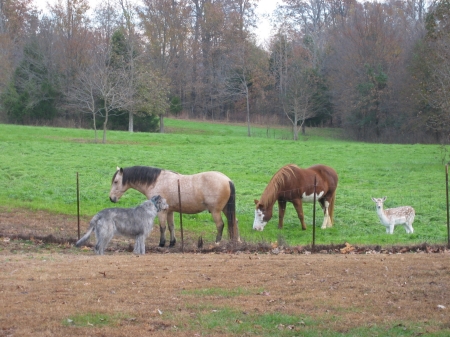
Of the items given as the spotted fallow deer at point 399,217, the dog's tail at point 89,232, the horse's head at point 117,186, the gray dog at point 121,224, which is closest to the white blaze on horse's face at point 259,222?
the spotted fallow deer at point 399,217

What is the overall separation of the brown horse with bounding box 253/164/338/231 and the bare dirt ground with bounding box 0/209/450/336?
5.05 metres

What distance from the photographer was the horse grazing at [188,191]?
49.0 feet

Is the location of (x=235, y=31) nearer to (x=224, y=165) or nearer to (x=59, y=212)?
(x=224, y=165)

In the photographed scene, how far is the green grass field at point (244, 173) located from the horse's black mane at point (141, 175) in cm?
254

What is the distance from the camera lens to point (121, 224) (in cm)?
1282

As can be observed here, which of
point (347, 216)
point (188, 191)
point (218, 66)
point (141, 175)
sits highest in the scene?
point (218, 66)

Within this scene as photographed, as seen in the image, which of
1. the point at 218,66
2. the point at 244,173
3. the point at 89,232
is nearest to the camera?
the point at 89,232

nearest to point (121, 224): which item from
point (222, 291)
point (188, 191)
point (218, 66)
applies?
point (188, 191)

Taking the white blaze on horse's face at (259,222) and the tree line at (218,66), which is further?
the tree line at (218,66)

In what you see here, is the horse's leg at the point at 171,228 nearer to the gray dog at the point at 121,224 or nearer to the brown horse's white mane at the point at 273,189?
the gray dog at the point at 121,224

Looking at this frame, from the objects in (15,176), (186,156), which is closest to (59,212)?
(15,176)

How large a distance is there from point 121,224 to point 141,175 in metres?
2.77

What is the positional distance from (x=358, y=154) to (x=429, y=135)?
1769 cm

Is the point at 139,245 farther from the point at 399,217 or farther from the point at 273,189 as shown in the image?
the point at 399,217
